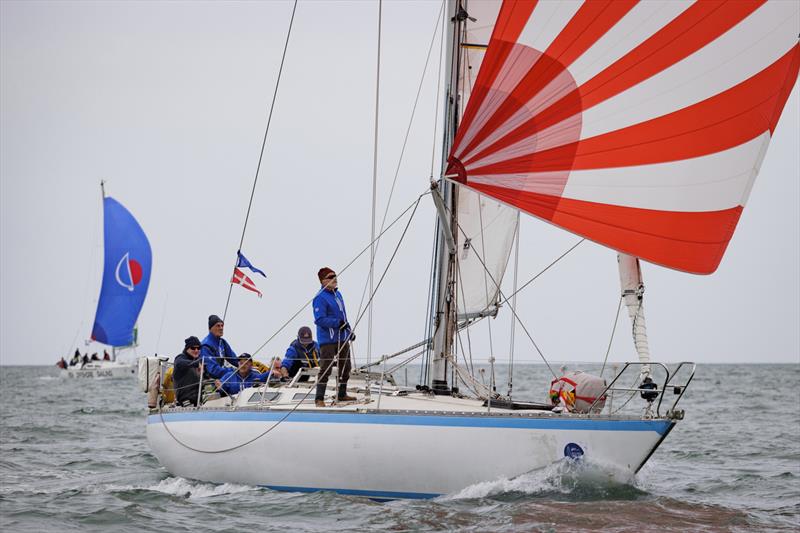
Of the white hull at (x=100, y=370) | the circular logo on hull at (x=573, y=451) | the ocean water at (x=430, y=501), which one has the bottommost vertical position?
the ocean water at (x=430, y=501)

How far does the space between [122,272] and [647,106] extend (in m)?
39.2

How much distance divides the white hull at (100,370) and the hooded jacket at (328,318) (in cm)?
4383

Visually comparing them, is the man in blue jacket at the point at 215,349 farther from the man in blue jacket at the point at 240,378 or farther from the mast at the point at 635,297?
the mast at the point at 635,297

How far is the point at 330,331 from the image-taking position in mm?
10234

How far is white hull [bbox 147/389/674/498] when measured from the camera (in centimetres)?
895

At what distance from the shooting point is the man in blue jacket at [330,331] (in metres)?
10.2

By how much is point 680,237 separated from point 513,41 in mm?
2400

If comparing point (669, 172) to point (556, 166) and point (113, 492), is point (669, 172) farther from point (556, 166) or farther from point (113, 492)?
point (113, 492)

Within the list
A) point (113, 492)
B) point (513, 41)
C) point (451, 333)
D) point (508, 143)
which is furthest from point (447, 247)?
point (113, 492)

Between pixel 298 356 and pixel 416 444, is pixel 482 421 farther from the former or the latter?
pixel 298 356

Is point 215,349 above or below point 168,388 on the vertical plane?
above

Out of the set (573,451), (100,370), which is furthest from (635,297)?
(100,370)

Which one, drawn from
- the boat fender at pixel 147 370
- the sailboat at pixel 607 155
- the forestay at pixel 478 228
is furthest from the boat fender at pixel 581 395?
the boat fender at pixel 147 370

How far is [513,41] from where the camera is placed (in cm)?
899
